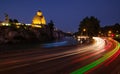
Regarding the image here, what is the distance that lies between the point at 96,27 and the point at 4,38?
53915 mm

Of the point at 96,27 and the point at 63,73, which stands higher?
the point at 96,27

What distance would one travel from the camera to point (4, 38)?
118250mm

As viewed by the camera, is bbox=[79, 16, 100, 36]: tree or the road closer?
the road

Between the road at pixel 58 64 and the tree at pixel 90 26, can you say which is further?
the tree at pixel 90 26

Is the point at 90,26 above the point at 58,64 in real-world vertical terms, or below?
above

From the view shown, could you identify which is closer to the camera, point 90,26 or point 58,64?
point 58,64

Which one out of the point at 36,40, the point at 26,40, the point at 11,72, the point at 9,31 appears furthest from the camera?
the point at 36,40

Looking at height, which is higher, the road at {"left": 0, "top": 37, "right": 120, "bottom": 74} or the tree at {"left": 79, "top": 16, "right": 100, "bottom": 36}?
the tree at {"left": 79, "top": 16, "right": 100, "bottom": 36}

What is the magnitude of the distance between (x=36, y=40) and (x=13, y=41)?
79.9ft

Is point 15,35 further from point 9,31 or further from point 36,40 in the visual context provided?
point 36,40

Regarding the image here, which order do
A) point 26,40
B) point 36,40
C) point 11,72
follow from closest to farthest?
point 11,72 → point 26,40 → point 36,40

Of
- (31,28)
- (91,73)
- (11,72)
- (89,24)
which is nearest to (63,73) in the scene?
(91,73)

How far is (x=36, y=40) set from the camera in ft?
470

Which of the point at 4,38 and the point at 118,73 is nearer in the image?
the point at 118,73
